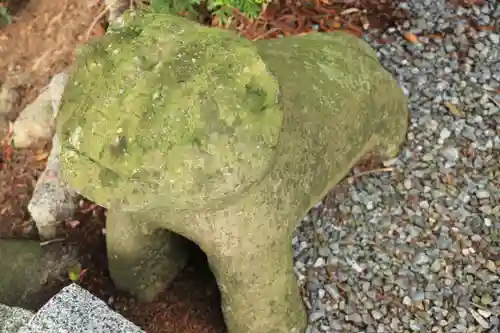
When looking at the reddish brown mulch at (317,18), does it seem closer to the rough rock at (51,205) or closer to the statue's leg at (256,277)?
the rough rock at (51,205)

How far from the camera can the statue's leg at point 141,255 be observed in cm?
152

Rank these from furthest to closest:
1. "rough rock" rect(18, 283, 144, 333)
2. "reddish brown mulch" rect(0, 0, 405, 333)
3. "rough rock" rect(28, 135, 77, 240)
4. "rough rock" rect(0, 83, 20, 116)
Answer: "rough rock" rect(0, 83, 20, 116) < "rough rock" rect(28, 135, 77, 240) < "reddish brown mulch" rect(0, 0, 405, 333) < "rough rock" rect(18, 283, 144, 333)

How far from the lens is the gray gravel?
1.68 meters

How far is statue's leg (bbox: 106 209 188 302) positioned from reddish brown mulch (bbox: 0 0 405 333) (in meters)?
0.04

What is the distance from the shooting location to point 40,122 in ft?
6.76

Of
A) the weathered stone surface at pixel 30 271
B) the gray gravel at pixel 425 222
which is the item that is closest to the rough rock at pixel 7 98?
the weathered stone surface at pixel 30 271

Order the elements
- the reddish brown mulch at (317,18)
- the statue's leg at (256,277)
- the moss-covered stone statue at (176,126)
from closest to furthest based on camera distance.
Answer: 1. the moss-covered stone statue at (176,126)
2. the statue's leg at (256,277)
3. the reddish brown mulch at (317,18)

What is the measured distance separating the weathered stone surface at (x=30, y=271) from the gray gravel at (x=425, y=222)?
620 millimetres

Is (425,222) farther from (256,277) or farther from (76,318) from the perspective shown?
(76,318)

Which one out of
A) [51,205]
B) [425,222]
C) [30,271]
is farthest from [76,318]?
[425,222]

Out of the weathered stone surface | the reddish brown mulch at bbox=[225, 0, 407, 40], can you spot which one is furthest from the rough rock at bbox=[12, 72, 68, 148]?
the reddish brown mulch at bbox=[225, 0, 407, 40]

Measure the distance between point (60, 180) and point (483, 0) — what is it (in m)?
1.37

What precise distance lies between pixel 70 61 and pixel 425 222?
1227mm

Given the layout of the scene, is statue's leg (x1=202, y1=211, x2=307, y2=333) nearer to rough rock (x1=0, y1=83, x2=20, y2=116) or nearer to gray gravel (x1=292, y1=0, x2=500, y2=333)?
gray gravel (x1=292, y1=0, x2=500, y2=333)
